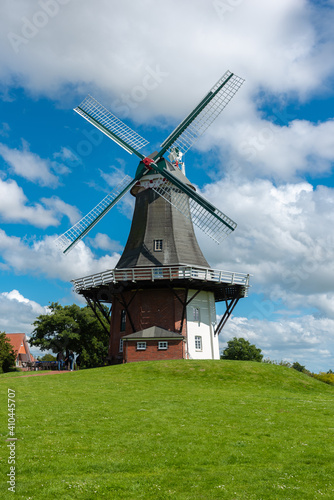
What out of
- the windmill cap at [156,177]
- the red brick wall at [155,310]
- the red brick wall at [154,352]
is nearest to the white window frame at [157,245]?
the red brick wall at [155,310]

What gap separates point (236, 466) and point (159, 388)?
1127 cm

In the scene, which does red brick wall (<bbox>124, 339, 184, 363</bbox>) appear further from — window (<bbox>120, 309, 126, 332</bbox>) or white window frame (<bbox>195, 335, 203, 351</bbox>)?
window (<bbox>120, 309, 126, 332</bbox>)

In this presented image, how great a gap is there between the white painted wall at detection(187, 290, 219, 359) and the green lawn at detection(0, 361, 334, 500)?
1138 cm

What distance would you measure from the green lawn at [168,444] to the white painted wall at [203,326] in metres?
11.4

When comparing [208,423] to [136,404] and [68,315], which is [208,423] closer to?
[136,404]

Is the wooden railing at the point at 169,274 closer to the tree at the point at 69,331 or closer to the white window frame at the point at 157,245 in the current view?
the white window frame at the point at 157,245

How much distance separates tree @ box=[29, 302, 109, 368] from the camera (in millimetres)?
48656

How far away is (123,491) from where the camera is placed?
735 cm

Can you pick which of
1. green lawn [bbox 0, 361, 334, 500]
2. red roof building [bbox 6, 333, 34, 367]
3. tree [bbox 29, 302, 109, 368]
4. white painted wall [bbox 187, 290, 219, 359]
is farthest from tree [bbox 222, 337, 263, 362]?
green lawn [bbox 0, 361, 334, 500]

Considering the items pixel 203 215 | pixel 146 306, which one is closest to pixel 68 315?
pixel 146 306

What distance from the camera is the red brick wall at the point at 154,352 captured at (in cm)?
2877

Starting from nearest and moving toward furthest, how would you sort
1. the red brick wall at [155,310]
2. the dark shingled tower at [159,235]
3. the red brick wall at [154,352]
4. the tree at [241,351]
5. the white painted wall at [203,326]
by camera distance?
the red brick wall at [154,352], the red brick wall at [155,310], the white painted wall at [203,326], the dark shingled tower at [159,235], the tree at [241,351]

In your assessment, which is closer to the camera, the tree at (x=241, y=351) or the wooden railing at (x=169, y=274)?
the wooden railing at (x=169, y=274)

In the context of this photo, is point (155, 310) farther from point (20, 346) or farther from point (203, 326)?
point (20, 346)
